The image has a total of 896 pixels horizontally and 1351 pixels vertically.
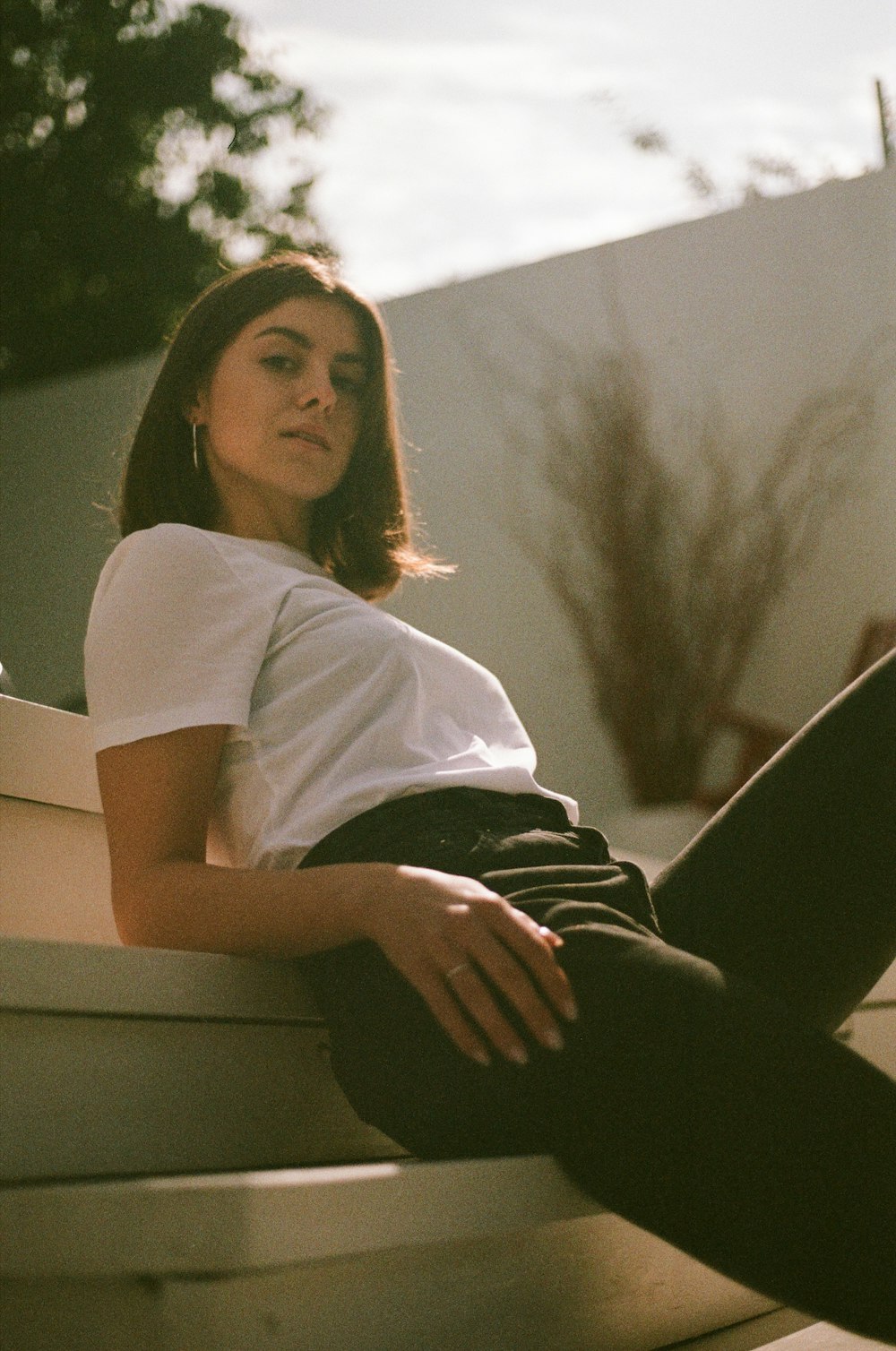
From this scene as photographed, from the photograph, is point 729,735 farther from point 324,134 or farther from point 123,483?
point 324,134

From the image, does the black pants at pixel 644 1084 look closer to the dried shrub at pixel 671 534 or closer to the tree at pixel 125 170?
the dried shrub at pixel 671 534

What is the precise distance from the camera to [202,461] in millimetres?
1369

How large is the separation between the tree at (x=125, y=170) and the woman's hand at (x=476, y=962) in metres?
5.19

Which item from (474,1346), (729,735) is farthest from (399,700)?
(729,735)

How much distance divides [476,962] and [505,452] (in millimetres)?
3758

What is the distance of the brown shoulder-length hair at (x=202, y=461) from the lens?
1349 millimetres

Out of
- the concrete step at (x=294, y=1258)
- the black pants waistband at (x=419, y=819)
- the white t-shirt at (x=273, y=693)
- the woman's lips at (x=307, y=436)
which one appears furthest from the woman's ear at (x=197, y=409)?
the concrete step at (x=294, y=1258)

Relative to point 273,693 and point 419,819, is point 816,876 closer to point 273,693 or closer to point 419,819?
point 419,819

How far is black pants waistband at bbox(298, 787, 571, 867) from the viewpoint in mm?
Result: 952

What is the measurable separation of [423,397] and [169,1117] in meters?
3.95

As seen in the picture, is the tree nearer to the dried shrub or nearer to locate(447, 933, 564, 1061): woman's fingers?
the dried shrub

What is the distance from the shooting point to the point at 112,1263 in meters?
0.65

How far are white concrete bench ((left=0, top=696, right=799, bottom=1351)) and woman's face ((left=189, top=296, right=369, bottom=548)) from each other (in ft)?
1.23

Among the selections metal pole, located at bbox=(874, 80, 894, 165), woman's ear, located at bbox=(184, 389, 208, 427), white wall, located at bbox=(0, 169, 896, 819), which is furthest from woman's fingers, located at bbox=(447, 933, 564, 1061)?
metal pole, located at bbox=(874, 80, 894, 165)
